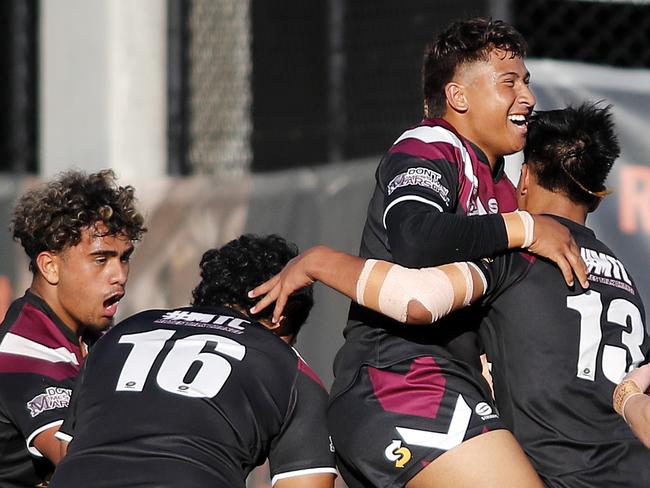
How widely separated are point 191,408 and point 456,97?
1.27 meters

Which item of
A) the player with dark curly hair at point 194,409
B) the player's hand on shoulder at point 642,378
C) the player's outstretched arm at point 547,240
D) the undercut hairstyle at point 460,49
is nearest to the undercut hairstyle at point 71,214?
the player with dark curly hair at point 194,409

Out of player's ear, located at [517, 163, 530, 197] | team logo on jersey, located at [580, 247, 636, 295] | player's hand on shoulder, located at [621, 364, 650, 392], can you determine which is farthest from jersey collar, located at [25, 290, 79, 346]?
player's hand on shoulder, located at [621, 364, 650, 392]

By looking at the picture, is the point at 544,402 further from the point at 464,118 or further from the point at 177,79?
the point at 177,79

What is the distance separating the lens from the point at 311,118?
25.7 ft

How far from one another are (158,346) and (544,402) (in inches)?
45.0

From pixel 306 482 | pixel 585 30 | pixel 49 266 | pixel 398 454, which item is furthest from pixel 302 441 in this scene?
pixel 585 30

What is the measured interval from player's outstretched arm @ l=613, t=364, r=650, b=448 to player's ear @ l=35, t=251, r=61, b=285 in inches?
81.8

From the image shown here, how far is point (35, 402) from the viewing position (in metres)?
4.20

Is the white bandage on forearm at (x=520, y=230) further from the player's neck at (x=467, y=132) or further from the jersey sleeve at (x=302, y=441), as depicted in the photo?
the jersey sleeve at (x=302, y=441)

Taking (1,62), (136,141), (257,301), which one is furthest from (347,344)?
(1,62)

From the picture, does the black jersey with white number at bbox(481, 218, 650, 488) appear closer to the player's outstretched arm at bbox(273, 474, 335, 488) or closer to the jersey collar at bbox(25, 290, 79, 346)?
→ the player's outstretched arm at bbox(273, 474, 335, 488)

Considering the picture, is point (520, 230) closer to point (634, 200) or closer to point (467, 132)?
point (467, 132)

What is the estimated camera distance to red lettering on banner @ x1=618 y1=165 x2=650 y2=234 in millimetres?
5461

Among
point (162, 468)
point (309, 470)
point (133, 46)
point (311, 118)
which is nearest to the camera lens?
point (162, 468)
